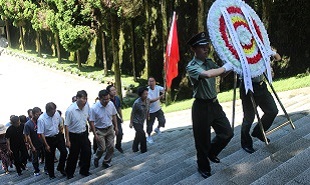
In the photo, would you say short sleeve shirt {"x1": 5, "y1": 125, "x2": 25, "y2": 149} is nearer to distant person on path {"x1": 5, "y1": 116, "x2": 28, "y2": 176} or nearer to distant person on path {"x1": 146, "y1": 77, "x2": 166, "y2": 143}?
distant person on path {"x1": 5, "y1": 116, "x2": 28, "y2": 176}

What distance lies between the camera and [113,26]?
20.4 metres

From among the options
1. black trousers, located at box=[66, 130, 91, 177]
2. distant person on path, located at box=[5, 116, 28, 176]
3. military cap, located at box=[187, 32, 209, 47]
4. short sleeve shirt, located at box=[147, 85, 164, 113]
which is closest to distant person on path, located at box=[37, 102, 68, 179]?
black trousers, located at box=[66, 130, 91, 177]

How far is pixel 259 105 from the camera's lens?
5191 millimetres

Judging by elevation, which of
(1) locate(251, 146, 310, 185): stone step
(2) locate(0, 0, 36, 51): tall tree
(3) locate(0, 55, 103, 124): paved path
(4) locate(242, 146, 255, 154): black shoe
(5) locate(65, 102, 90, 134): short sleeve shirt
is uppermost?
(2) locate(0, 0, 36, 51): tall tree

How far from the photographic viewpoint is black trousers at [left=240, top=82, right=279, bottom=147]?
512 cm

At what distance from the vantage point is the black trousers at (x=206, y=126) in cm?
438

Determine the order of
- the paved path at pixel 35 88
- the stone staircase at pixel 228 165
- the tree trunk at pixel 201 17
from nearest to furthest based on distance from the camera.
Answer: the stone staircase at pixel 228 165
the tree trunk at pixel 201 17
the paved path at pixel 35 88

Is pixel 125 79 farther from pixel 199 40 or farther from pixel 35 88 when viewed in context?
pixel 199 40

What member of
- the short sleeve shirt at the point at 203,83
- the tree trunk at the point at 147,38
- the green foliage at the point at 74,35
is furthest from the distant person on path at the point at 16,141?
the green foliage at the point at 74,35

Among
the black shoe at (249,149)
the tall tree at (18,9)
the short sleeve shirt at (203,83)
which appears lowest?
the black shoe at (249,149)

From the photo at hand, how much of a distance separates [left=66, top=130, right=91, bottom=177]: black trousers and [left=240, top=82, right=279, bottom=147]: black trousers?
289cm

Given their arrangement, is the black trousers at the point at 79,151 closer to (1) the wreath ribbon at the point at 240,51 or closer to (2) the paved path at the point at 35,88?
(1) the wreath ribbon at the point at 240,51

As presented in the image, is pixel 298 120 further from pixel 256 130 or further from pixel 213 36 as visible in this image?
pixel 213 36

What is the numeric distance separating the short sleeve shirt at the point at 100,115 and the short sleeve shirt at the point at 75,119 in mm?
420
